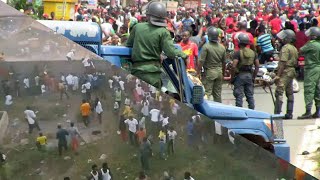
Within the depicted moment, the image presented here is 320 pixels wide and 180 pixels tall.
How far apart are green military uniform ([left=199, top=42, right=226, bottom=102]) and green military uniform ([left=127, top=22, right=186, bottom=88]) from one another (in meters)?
5.00

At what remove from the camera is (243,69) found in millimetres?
10586

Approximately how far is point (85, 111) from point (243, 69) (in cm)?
752

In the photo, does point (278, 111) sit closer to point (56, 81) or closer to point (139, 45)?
point (139, 45)

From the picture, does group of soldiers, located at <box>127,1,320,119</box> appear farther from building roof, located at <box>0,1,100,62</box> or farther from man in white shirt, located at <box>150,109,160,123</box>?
building roof, located at <box>0,1,100,62</box>

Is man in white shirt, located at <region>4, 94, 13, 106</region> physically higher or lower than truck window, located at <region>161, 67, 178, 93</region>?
higher

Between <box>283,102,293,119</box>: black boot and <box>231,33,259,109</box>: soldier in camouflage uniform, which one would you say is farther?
<box>283,102,293,119</box>: black boot

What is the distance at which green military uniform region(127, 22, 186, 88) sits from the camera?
195 inches

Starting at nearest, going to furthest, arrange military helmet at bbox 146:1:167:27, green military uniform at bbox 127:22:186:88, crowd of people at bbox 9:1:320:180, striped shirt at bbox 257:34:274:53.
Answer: crowd of people at bbox 9:1:320:180, green military uniform at bbox 127:22:186:88, military helmet at bbox 146:1:167:27, striped shirt at bbox 257:34:274:53

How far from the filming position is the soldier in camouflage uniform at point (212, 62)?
10078 mm

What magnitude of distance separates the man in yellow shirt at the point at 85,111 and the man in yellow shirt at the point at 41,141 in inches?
8.3

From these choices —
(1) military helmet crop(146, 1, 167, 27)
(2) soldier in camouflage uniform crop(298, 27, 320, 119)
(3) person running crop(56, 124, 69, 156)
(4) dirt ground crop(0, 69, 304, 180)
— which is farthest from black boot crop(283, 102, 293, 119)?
(3) person running crop(56, 124, 69, 156)

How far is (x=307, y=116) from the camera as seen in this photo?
1137 centimetres

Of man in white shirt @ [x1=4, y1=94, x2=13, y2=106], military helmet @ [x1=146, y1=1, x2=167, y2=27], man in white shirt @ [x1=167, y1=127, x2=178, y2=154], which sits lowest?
man in white shirt @ [x1=167, y1=127, x2=178, y2=154]

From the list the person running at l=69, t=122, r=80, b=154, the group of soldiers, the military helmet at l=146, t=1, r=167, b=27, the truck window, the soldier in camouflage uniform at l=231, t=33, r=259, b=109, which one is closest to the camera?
the person running at l=69, t=122, r=80, b=154
